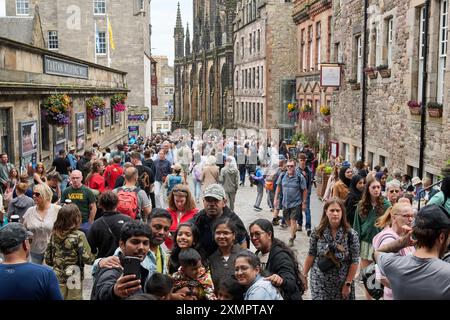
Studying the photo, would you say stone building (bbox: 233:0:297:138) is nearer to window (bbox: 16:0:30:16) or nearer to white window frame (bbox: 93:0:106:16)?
white window frame (bbox: 93:0:106:16)

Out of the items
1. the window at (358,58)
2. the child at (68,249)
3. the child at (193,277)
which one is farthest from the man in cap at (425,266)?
the window at (358,58)

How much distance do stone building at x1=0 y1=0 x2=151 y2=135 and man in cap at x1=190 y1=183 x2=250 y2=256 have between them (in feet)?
126

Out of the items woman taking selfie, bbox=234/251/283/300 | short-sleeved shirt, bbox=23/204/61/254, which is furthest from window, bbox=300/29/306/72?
woman taking selfie, bbox=234/251/283/300

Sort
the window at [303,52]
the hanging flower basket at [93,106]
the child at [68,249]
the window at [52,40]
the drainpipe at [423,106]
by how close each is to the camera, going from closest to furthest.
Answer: the child at [68,249], the drainpipe at [423,106], the hanging flower basket at [93,106], the window at [303,52], the window at [52,40]

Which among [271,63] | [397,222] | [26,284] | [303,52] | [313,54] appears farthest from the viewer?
[271,63]

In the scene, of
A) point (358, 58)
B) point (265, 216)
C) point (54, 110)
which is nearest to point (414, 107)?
point (265, 216)

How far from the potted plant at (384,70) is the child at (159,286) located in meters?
15.0

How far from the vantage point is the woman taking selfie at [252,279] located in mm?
4539

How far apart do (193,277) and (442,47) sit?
35.6 feet

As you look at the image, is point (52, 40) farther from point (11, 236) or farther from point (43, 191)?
point (11, 236)

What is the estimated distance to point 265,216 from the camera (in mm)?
15562

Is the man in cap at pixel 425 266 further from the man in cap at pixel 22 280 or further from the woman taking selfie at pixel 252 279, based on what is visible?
the man in cap at pixel 22 280

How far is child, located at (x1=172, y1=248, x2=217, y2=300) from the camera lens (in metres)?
5.02
